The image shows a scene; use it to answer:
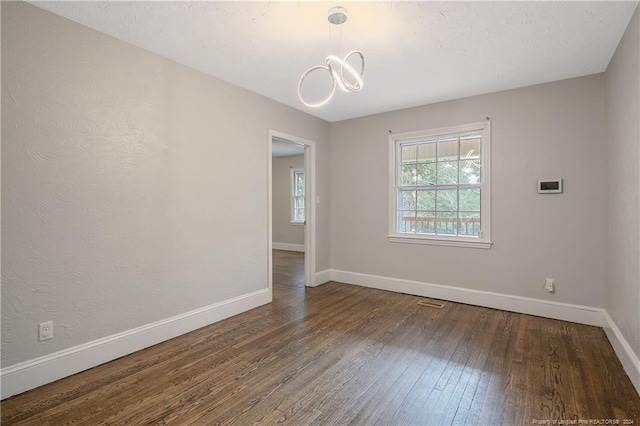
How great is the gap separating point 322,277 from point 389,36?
337 cm

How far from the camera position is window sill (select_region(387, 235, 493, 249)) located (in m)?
3.73

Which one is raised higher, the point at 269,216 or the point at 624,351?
the point at 269,216

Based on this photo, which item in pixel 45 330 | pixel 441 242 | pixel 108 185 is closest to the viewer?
pixel 45 330

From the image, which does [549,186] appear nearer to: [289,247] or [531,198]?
[531,198]

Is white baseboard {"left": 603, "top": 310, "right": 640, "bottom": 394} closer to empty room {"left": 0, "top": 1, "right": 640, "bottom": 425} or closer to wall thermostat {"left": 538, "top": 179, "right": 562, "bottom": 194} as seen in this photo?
empty room {"left": 0, "top": 1, "right": 640, "bottom": 425}

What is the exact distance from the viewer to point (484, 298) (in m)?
3.71

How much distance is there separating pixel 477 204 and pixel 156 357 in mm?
3698

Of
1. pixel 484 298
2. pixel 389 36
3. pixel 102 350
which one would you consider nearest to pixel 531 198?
pixel 484 298

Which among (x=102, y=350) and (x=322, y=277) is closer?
(x=102, y=350)

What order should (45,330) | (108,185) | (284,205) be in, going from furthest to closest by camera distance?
(284,205) → (108,185) → (45,330)

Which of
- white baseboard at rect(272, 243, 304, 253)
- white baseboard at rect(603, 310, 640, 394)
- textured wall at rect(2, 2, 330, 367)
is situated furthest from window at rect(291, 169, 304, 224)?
white baseboard at rect(603, 310, 640, 394)

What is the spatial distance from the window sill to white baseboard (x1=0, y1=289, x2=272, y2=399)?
2.27 metres

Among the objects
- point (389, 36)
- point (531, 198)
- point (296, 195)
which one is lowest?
point (531, 198)

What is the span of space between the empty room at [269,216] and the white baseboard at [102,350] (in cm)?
1
